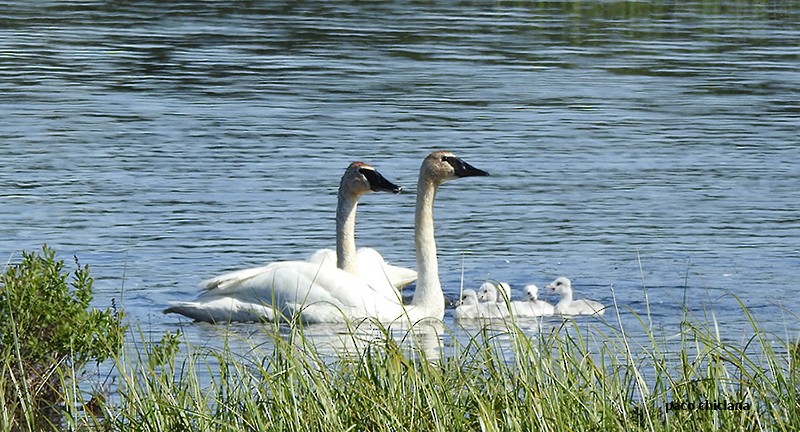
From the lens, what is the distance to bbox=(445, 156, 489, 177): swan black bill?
12938 mm

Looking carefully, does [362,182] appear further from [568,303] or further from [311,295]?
[568,303]

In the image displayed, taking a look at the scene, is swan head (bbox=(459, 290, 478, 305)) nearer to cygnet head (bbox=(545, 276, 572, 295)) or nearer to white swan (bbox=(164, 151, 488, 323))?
white swan (bbox=(164, 151, 488, 323))

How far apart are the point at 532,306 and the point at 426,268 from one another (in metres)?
0.90

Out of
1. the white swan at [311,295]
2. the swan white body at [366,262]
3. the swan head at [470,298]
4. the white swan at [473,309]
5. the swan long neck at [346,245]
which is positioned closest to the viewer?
the white swan at [311,295]

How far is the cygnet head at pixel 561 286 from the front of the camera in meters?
12.1

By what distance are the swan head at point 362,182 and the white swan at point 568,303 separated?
1.45m

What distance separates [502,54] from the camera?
103 ft

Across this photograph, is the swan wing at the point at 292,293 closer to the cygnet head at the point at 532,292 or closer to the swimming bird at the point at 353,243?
the swimming bird at the point at 353,243

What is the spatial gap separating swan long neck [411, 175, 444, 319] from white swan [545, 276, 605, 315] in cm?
81

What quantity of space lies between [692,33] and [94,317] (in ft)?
98.8

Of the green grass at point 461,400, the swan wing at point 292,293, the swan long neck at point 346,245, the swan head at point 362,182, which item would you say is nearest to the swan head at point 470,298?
the swan wing at point 292,293

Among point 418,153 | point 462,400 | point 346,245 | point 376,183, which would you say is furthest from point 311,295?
point 418,153

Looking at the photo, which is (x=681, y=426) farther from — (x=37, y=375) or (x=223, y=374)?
(x=37, y=375)

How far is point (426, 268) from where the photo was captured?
12.4m
